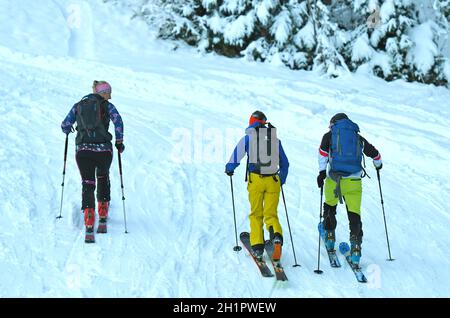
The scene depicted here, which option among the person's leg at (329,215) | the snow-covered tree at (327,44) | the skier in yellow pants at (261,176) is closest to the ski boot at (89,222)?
the skier in yellow pants at (261,176)

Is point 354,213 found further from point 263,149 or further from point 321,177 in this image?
point 263,149

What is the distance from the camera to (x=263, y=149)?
6973mm

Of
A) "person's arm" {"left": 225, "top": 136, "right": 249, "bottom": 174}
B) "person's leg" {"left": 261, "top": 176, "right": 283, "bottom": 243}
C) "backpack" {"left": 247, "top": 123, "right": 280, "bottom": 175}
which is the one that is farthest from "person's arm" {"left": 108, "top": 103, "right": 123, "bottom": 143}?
"person's leg" {"left": 261, "top": 176, "right": 283, "bottom": 243}

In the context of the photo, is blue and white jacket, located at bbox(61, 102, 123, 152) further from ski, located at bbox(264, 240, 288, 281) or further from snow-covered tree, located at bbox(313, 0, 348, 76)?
snow-covered tree, located at bbox(313, 0, 348, 76)

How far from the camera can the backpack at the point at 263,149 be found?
6.96 metres

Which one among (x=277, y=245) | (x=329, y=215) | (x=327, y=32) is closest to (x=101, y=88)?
(x=277, y=245)

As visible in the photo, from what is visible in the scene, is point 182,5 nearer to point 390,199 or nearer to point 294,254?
point 390,199

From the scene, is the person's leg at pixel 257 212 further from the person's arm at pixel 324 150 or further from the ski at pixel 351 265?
the ski at pixel 351 265

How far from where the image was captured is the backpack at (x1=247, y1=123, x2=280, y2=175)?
274 inches

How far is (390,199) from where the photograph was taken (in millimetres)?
9977

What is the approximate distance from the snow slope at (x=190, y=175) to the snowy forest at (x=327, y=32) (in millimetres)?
886

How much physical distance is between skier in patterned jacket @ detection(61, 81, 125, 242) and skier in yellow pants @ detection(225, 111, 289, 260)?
1.78m

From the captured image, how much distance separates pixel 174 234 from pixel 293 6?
45.4 ft
